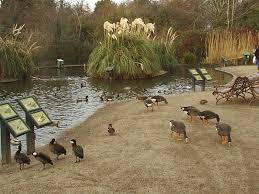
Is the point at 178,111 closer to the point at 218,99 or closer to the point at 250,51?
the point at 218,99

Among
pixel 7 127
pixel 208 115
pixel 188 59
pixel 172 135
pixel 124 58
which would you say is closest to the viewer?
pixel 7 127

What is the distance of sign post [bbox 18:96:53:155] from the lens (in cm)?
898

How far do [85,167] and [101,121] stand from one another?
15.4ft

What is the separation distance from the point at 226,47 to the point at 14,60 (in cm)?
1457

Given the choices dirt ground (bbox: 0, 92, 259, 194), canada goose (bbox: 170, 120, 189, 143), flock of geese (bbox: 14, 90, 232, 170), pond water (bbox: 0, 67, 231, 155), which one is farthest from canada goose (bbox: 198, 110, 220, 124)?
pond water (bbox: 0, 67, 231, 155)

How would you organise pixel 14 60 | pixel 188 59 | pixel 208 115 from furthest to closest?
pixel 188 59 → pixel 14 60 → pixel 208 115

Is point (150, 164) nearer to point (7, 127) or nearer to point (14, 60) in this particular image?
point (7, 127)

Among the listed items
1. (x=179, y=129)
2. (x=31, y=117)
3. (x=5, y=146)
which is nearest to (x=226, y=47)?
(x=179, y=129)

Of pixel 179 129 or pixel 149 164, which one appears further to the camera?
pixel 179 129

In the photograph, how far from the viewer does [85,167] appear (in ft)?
24.5

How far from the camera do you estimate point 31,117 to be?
29.3 ft

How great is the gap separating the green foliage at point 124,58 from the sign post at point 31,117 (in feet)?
43.9

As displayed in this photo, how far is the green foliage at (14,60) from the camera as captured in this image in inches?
903

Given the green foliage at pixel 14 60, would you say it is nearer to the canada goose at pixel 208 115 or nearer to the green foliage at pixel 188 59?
the green foliage at pixel 188 59
